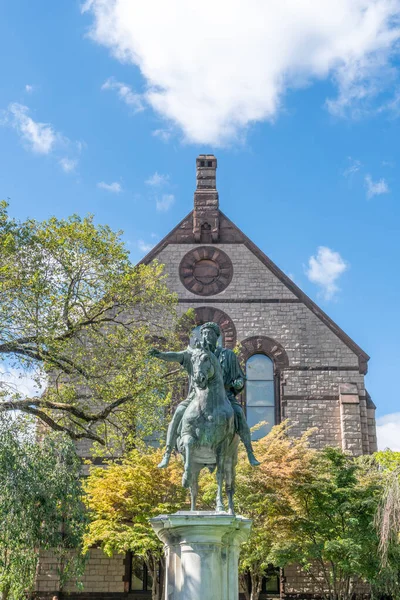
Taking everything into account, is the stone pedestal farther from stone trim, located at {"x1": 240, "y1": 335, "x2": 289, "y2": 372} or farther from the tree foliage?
stone trim, located at {"x1": 240, "y1": 335, "x2": 289, "y2": 372}

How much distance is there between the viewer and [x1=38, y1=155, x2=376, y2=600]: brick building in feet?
84.6

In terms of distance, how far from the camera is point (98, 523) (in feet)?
65.4

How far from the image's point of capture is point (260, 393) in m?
26.5

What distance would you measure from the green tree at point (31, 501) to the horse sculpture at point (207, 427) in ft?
19.5

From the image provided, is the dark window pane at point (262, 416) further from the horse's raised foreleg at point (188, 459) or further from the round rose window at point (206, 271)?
the horse's raised foreleg at point (188, 459)

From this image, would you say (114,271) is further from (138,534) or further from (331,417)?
(331,417)

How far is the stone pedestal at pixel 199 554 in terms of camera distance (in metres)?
8.93

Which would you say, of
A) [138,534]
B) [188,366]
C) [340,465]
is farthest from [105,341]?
[188,366]

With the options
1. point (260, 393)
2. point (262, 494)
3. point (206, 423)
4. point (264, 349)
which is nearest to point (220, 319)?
point (264, 349)

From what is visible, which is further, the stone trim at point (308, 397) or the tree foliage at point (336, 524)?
the stone trim at point (308, 397)

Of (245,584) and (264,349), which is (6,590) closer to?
(245,584)

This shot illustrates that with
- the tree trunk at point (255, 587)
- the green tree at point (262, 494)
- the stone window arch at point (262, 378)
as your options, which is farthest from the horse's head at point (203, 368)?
the stone window arch at point (262, 378)

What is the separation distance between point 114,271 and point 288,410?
9935 millimetres

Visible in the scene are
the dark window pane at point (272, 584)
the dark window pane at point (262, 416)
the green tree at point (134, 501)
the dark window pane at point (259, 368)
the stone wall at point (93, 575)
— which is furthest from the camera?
the dark window pane at point (259, 368)
